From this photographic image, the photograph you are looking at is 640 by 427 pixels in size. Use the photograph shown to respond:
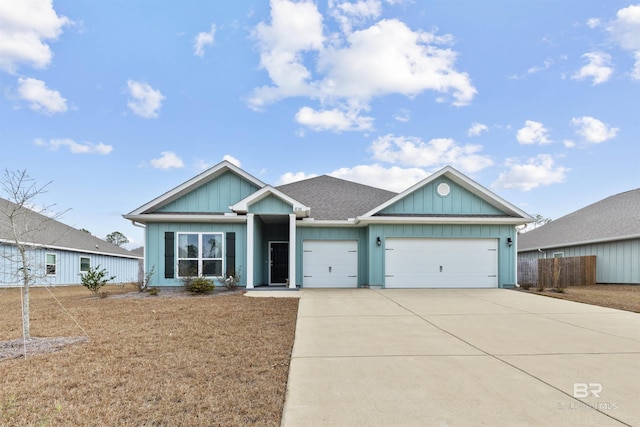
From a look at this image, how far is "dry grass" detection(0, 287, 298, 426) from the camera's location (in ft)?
10.7

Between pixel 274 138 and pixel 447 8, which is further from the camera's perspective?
pixel 274 138

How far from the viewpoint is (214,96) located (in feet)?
53.2

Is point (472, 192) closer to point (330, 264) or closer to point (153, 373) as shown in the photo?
point (330, 264)

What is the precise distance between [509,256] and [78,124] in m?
18.8

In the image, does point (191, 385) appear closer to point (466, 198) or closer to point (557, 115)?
point (466, 198)

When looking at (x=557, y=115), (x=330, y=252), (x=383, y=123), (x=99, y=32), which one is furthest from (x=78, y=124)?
(x=557, y=115)

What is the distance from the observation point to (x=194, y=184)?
14.3m

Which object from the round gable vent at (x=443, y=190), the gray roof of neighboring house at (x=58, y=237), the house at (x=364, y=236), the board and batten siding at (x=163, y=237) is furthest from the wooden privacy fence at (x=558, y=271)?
the gray roof of neighboring house at (x=58, y=237)

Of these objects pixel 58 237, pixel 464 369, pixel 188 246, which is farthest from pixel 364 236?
pixel 58 237

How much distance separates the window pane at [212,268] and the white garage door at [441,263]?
6.35m

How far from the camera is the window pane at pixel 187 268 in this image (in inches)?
554

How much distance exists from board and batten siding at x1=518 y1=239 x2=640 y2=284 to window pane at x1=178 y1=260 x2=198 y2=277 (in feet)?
60.7

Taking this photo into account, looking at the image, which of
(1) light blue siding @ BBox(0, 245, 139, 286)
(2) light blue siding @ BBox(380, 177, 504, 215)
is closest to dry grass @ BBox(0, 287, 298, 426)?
(2) light blue siding @ BBox(380, 177, 504, 215)

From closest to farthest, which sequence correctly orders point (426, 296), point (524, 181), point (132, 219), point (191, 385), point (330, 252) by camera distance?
point (191, 385) → point (426, 296) → point (132, 219) → point (330, 252) → point (524, 181)
